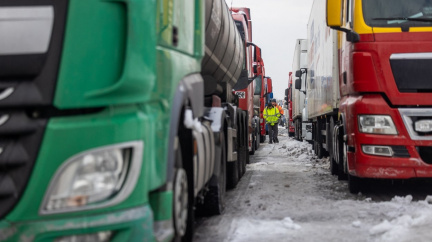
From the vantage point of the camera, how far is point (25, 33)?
123 inches

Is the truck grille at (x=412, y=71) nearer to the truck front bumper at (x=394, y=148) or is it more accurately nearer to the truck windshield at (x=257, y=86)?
the truck front bumper at (x=394, y=148)

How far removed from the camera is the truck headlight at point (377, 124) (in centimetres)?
740

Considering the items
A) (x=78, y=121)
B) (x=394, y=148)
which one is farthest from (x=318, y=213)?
(x=78, y=121)

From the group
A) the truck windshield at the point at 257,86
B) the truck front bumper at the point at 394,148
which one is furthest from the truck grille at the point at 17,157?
the truck windshield at the point at 257,86

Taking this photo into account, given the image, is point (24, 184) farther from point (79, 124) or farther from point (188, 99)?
point (188, 99)

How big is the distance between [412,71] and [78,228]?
18.0 ft

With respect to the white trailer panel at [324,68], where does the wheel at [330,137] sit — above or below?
below

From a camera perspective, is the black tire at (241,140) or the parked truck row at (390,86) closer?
the parked truck row at (390,86)

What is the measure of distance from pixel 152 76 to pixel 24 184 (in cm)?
87

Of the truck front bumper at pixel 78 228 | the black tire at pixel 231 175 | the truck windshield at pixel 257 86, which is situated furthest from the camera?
the truck windshield at pixel 257 86

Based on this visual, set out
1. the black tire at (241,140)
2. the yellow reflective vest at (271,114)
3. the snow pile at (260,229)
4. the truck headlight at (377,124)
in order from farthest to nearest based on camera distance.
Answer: the yellow reflective vest at (271,114), the black tire at (241,140), the truck headlight at (377,124), the snow pile at (260,229)

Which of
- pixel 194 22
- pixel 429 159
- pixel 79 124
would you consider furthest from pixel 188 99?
pixel 429 159

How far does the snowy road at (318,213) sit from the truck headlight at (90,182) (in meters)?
2.30

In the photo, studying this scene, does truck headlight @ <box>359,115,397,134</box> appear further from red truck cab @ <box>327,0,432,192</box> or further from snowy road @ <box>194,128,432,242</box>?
snowy road @ <box>194,128,432,242</box>
